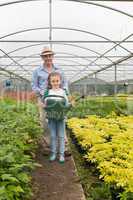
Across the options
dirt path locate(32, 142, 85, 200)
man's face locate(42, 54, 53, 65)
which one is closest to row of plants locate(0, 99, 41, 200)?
dirt path locate(32, 142, 85, 200)

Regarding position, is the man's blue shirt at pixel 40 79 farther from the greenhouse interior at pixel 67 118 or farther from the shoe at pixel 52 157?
the shoe at pixel 52 157

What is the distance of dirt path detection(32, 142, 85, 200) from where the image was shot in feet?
13.5

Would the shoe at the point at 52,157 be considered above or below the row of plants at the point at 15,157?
below

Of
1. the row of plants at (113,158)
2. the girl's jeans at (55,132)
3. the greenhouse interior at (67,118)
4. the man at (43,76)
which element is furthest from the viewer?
the man at (43,76)

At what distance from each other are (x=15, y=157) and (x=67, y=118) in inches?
284

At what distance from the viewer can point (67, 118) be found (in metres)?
10.9

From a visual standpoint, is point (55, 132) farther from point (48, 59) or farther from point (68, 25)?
point (68, 25)

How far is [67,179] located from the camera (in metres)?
4.75

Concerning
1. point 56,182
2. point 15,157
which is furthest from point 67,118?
point 15,157

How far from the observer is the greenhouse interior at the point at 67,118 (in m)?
3.99

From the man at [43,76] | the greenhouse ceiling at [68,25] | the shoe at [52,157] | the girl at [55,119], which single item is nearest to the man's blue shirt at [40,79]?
the man at [43,76]

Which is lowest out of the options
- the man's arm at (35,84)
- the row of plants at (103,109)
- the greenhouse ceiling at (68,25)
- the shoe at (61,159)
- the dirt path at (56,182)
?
the dirt path at (56,182)

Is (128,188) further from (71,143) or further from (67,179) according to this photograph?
(71,143)

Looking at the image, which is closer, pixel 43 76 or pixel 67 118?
pixel 43 76
